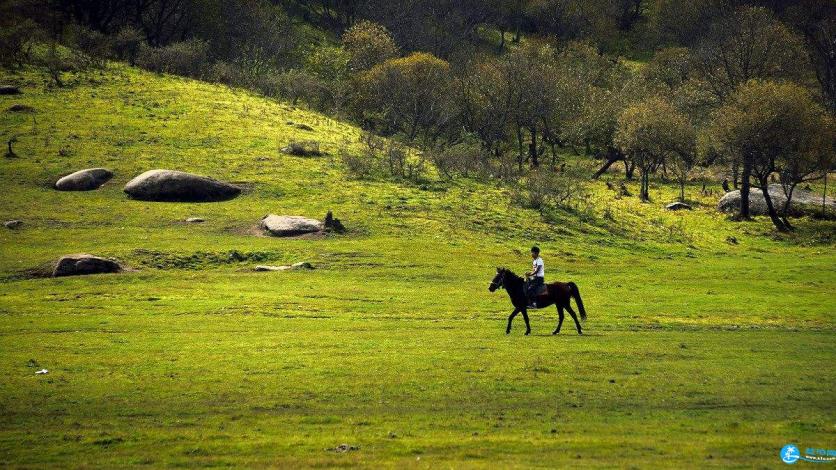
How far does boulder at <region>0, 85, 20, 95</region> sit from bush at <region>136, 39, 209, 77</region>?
19588 millimetres

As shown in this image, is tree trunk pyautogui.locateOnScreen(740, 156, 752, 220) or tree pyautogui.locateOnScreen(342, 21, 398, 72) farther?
→ tree pyautogui.locateOnScreen(342, 21, 398, 72)

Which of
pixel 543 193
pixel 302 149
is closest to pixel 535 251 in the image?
pixel 543 193

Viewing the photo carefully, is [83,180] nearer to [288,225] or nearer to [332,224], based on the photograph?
[288,225]

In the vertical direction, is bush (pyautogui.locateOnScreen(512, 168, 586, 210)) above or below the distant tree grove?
below

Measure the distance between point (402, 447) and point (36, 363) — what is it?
13921 mm

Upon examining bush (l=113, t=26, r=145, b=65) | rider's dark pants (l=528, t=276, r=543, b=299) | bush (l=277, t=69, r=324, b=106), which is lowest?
rider's dark pants (l=528, t=276, r=543, b=299)

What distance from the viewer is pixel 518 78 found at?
10025 cm

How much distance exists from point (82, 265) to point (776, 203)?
2419 inches

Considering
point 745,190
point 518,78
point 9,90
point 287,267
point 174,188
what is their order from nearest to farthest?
point 287,267 → point 174,188 → point 745,190 → point 9,90 → point 518,78

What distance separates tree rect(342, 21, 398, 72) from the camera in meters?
114

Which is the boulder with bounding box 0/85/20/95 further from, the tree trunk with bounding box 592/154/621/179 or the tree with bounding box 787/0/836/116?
the tree with bounding box 787/0/836/116

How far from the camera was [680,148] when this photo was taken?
85188 mm

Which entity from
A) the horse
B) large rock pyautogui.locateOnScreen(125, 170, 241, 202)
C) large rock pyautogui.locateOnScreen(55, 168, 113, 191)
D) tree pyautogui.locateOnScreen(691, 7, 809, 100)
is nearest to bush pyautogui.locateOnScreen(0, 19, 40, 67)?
large rock pyautogui.locateOnScreen(55, 168, 113, 191)

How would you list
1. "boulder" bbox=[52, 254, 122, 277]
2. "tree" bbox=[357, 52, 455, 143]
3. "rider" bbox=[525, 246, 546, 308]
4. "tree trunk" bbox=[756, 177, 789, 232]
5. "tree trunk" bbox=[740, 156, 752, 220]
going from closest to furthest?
"rider" bbox=[525, 246, 546, 308]
"boulder" bbox=[52, 254, 122, 277]
"tree trunk" bbox=[756, 177, 789, 232]
"tree trunk" bbox=[740, 156, 752, 220]
"tree" bbox=[357, 52, 455, 143]
